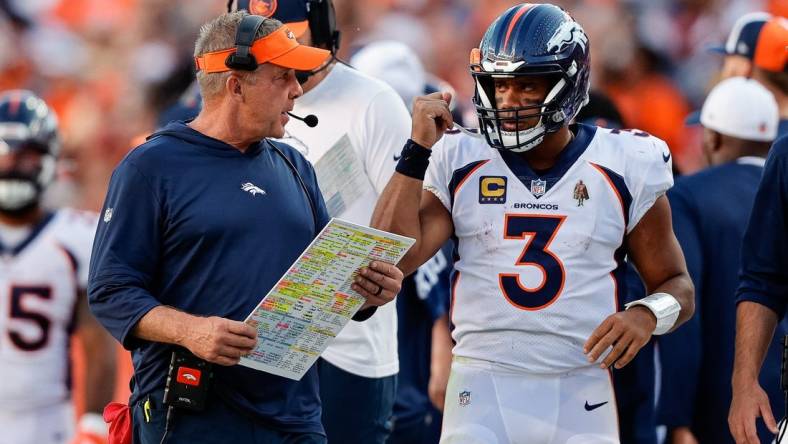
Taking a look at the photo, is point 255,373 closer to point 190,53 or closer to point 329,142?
point 329,142

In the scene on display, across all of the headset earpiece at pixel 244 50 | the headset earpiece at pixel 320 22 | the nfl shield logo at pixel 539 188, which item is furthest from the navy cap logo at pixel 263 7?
the nfl shield logo at pixel 539 188

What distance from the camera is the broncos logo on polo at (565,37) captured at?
190 inches

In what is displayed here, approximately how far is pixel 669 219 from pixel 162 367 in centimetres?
167

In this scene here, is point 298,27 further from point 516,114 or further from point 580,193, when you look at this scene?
point 580,193

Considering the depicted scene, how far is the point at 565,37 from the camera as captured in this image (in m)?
4.88

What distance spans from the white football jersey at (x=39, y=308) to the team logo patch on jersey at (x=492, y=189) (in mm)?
3082

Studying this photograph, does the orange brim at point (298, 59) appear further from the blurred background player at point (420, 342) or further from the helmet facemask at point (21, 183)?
the helmet facemask at point (21, 183)

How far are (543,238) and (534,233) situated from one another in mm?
33

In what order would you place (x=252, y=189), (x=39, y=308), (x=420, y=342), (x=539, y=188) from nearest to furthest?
(x=252, y=189), (x=539, y=188), (x=39, y=308), (x=420, y=342)

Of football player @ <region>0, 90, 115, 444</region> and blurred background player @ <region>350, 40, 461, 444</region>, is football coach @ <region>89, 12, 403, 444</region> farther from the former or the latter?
football player @ <region>0, 90, 115, 444</region>

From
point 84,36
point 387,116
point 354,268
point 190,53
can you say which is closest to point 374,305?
point 354,268

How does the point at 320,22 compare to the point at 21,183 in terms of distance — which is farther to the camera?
the point at 21,183

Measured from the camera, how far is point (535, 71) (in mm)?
4762

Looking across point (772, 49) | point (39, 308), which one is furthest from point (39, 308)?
point (772, 49)
